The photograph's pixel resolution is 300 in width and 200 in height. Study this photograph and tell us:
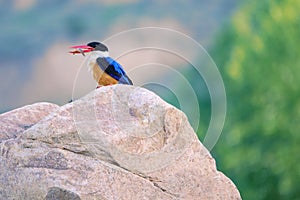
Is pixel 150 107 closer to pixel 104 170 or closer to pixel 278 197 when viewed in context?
pixel 104 170

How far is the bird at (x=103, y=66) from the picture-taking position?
8.18 m

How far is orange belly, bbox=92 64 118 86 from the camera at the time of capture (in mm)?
8258

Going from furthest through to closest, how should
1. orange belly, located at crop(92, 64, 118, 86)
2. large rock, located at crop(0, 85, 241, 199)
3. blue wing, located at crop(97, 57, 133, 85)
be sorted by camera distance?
orange belly, located at crop(92, 64, 118, 86) < blue wing, located at crop(97, 57, 133, 85) < large rock, located at crop(0, 85, 241, 199)

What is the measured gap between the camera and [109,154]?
300 inches

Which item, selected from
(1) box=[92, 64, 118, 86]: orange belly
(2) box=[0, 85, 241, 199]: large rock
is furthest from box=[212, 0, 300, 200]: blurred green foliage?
(2) box=[0, 85, 241, 199]: large rock

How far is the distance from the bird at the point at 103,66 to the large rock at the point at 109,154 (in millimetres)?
217

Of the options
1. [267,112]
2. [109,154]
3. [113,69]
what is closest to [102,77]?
[113,69]

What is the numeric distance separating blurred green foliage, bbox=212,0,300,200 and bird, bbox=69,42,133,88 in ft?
76.7

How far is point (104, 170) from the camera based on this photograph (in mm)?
7508

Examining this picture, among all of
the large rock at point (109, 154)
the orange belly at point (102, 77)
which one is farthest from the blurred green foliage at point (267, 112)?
the large rock at point (109, 154)

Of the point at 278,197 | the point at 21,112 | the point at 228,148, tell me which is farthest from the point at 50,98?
the point at 21,112

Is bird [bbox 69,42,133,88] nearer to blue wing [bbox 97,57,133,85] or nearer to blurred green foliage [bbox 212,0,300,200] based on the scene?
blue wing [bbox 97,57,133,85]

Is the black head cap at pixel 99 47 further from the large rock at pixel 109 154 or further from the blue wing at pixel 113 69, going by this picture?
the large rock at pixel 109 154

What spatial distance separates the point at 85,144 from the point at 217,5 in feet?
192
